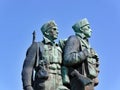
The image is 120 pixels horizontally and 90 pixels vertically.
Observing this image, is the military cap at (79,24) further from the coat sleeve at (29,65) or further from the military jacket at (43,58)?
the coat sleeve at (29,65)

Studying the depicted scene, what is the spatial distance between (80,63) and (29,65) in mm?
1413

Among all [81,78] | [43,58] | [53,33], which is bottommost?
[81,78]

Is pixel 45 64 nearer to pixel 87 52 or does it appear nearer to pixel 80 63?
pixel 80 63

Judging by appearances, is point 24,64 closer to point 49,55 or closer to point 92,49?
point 49,55

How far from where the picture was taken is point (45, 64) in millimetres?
14734

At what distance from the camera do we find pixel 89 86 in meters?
14.5

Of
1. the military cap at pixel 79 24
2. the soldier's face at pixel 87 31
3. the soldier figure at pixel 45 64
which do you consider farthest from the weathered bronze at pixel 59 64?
the military cap at pixel 79 24

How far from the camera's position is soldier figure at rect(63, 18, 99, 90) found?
14.6 metres

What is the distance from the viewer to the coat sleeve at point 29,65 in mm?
14562

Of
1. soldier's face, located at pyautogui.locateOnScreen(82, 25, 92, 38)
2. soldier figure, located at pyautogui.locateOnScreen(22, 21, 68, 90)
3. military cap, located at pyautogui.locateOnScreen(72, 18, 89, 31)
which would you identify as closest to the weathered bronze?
soldier figure, located at pyautogui.locateOnScreen(22, 21, 68, 90)

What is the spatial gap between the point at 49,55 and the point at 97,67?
1438mm

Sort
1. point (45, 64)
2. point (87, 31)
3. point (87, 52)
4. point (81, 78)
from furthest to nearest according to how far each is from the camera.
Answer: point (87, 31) → point (87, 52) → point (45, 64) → point (81, 78)

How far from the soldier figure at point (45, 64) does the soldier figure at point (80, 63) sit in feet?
0.97

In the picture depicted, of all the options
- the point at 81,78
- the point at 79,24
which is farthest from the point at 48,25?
the point at 81,78
